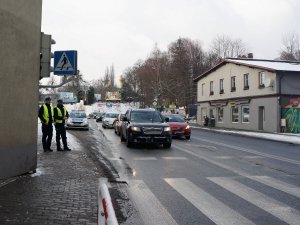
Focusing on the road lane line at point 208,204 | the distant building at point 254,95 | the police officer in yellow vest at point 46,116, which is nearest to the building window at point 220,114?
the distant building at point 254,95

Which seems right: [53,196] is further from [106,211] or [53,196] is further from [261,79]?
[261,79]

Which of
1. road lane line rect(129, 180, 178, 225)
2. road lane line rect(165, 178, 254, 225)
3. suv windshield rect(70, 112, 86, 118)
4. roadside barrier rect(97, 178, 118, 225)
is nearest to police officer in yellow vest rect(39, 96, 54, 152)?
road lane line rect(129, 180, 178, 225)

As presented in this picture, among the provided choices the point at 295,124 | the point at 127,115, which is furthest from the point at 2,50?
the point at 295,124

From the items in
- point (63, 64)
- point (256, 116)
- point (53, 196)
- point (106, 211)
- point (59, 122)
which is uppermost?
point (63, 64)

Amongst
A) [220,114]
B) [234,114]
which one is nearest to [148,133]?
[234,114]

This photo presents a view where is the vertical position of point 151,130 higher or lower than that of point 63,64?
lower

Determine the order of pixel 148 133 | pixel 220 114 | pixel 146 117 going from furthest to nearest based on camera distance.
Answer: pixel 220 114, pixel 146 117, pixel 148 133

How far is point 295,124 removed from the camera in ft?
109

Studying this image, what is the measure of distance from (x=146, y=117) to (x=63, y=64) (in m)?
8.70

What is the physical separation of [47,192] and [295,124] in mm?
29175

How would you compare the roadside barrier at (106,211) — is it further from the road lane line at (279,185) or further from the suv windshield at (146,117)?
the suv windshield at (146,117)

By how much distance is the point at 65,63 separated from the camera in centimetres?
1054

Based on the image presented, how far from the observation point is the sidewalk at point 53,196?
5613mm

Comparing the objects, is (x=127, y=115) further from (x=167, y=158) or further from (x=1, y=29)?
(x=1, y=29)
